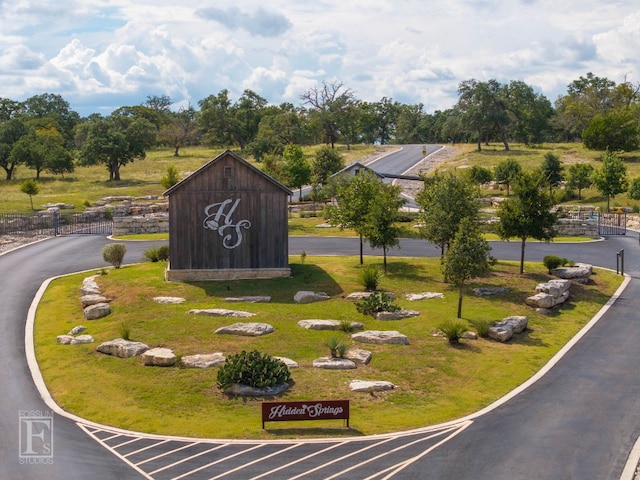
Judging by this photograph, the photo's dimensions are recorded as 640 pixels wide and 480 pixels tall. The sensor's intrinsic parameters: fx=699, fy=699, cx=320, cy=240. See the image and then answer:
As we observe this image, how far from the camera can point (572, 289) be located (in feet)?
124

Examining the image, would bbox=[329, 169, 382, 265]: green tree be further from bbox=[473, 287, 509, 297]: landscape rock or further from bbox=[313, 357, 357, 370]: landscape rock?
bbox=[313, 357, 357, 370]: landscape rock

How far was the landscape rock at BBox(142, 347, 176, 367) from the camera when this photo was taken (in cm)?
2536

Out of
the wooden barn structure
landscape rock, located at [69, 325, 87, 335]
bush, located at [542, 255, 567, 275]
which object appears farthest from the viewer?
bush, located at [542, 255, 567, 275]

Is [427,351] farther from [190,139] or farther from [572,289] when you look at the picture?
[190,139]

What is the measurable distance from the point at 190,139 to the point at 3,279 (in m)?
93.6

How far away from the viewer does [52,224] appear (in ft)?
188

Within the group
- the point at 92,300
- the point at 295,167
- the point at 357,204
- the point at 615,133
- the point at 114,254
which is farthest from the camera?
the point at 615,133

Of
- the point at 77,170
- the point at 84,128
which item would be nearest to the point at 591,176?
the point at 77,170

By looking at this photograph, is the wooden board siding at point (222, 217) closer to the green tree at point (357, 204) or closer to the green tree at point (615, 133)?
the green tree at point (357, 204)

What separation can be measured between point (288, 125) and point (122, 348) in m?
88.3

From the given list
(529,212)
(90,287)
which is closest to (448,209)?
(529,212)

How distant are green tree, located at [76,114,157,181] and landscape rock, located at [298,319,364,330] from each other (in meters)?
55.4

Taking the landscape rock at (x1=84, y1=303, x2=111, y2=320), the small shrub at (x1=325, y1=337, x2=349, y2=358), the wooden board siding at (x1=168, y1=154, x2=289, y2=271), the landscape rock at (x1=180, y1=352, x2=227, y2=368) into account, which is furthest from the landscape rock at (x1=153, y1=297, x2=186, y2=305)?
the small shrub at (x1=325, y1=337, x2=349, y2=358)

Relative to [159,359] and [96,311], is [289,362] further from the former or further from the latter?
[96,311]
